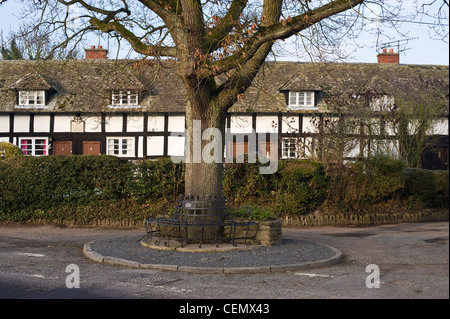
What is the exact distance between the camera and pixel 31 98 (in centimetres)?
2920

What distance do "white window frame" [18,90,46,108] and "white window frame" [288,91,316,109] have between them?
14679 mm

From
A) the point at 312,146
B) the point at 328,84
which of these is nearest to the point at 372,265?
the point at 312,146

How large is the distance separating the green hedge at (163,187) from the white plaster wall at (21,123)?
13.5 metres

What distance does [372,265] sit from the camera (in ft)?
29.1

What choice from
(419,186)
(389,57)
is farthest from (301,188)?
(389,57)

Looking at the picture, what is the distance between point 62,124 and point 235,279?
23.3 m

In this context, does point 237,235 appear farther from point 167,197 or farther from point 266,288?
point 167,197

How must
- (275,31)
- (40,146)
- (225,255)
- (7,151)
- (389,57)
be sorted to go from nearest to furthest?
1. (225,255)
2. (275,31)
3. (7,151)
4. (40,146)
5. (389,57)

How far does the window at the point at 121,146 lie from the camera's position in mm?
28812

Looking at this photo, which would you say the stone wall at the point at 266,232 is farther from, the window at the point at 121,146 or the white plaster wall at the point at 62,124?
the white plaster wall at the point at 62,124

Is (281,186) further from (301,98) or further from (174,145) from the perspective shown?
(301,98)

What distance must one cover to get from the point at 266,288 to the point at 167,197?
933 cm

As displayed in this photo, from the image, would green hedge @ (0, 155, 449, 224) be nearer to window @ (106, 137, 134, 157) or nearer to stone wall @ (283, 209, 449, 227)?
stone wall @ (283, 209, 449, 227)

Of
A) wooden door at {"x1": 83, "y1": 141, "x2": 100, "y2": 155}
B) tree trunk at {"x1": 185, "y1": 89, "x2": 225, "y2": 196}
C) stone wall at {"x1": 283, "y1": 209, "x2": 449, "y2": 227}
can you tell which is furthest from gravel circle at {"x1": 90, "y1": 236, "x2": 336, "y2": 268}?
wooden door at {"x1": 83, "y1": 141, "x2": 100, "y2": 155}
